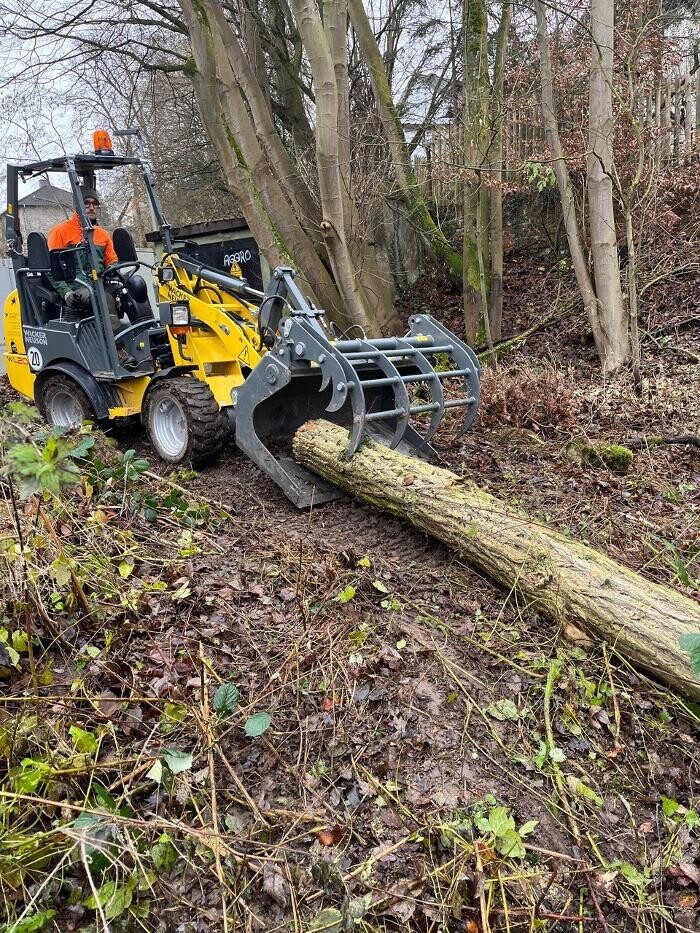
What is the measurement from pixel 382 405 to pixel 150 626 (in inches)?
118

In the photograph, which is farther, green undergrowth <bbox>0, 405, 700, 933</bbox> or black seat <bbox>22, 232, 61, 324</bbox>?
black seat <bbox>22, 232, 61, 324</bbox>

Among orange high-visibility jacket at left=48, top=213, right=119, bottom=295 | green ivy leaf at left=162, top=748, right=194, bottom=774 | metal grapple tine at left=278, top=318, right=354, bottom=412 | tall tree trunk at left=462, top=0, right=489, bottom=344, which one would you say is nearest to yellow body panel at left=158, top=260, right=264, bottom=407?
metal grapple tine at left=278, top=318, right=354, bottom=412

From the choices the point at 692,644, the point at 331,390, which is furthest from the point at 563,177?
the point at 692,644

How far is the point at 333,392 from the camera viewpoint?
429 cm

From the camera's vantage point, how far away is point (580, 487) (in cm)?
472

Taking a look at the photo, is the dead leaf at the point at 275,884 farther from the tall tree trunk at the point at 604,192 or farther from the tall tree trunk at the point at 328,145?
the tall tree trunk at the point at 328,145

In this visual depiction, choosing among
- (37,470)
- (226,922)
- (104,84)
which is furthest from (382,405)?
(104,84)

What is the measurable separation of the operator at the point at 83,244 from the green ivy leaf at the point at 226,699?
4.33 metres

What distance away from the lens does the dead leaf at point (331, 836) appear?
222cm

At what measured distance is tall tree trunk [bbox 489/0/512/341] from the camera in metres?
7.91

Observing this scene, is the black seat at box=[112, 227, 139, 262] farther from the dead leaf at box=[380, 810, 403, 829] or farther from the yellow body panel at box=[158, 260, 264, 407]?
the dead leaf at box=[380, 810, 403, 829]

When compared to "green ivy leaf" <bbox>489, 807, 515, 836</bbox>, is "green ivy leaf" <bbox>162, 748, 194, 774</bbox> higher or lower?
higher

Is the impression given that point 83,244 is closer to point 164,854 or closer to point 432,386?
point 432,386

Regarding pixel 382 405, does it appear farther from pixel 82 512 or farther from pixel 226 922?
pixel 226 922
